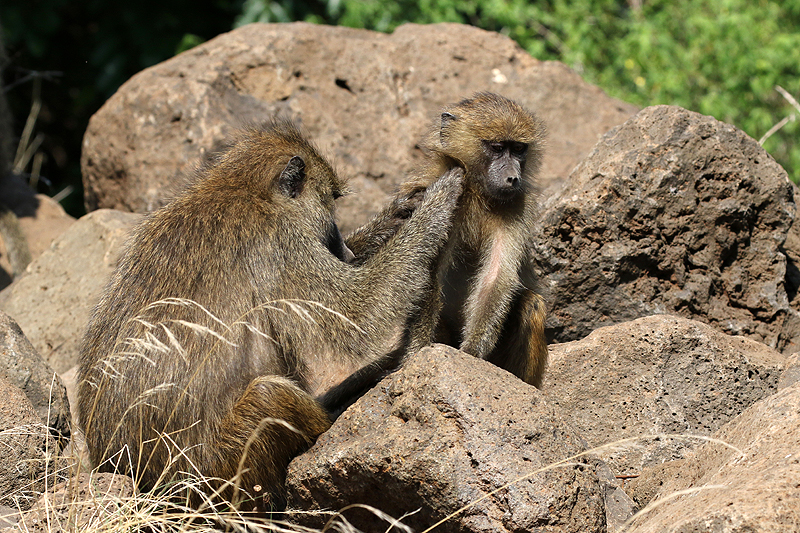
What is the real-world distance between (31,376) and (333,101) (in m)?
3.74

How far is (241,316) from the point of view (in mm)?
3301

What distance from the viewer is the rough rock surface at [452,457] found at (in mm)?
2818

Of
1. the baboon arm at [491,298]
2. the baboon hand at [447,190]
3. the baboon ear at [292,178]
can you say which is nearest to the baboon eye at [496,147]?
the baboon hand at [447,190]

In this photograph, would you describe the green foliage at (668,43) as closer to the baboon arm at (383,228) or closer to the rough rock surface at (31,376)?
the baboon arm at (383,228)

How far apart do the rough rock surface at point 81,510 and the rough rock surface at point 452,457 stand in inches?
25.4

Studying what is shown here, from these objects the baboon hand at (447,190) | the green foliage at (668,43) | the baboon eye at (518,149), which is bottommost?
the baboon hand at (447,190)

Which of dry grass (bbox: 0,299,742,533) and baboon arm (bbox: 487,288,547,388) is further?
baboon arm (bbox: 487,288,547,388)

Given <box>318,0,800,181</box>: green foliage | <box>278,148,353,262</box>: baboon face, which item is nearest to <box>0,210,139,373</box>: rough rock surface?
<box>278,148,353,262</box>: baboon face

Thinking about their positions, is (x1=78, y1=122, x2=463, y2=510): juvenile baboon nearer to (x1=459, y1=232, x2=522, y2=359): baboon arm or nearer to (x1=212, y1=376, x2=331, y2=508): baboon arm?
(x1=212, y1=376, x2=331, y2=508): baboon arm

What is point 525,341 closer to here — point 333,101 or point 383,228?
point 383,228

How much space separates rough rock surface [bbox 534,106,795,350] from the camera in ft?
14.7

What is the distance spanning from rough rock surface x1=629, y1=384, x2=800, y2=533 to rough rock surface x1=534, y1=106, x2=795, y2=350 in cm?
125

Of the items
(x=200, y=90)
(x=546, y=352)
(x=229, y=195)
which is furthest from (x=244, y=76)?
(x=546, y=352)

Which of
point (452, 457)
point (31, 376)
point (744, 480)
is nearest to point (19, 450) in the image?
point (31, 376)
